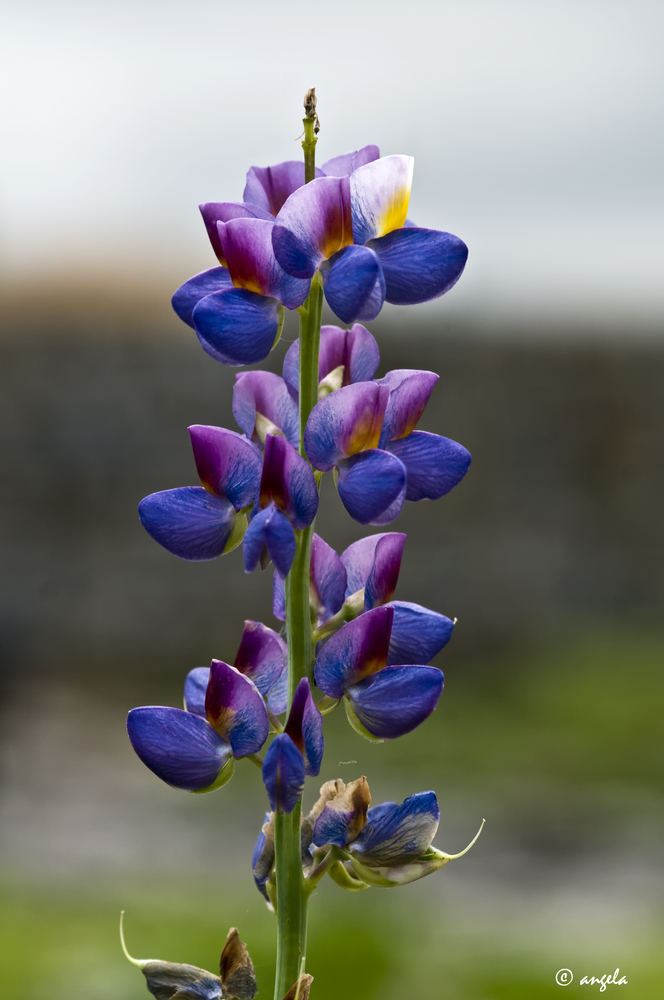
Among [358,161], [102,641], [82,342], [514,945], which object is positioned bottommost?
[102,641]

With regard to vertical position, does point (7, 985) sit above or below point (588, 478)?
below

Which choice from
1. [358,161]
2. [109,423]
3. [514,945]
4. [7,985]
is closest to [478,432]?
[109,423]

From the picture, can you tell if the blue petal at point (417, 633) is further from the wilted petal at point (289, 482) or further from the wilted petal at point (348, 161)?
the wilted petal at point (348, 161)

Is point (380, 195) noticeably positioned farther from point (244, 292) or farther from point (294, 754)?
point (294, 754)

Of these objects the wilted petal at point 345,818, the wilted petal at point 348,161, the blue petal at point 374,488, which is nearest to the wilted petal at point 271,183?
the wilted petal at point 348,161

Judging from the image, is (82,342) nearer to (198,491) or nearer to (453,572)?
(453,572)

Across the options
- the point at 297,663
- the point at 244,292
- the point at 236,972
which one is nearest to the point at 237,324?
the point at 244,292

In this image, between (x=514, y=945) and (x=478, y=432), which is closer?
(x=514, y=945)

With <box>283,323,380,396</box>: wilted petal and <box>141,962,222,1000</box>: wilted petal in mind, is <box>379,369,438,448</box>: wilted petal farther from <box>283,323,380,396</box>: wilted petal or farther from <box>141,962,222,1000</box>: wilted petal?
<box>141,962,222,1000</box>: wilted petal

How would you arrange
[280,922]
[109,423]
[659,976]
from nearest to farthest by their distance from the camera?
[280,922] → [659,976] → [109,423]
